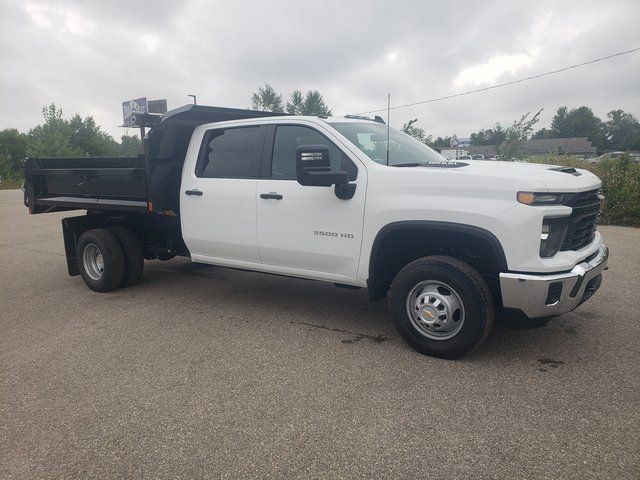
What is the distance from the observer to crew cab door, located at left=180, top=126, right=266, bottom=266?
14.9ft

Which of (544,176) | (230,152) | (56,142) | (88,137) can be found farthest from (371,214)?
(88,137)

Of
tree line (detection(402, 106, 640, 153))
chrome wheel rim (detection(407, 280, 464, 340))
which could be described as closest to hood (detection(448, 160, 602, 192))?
chrome wheel rim (detection(407, 280, 464, 340))

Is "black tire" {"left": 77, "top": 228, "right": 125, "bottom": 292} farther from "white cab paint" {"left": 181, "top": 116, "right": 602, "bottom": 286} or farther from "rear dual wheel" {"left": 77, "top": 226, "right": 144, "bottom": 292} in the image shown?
"white cab paint" {"left": 181, "top": 116, "right": 602, "bottom": 286}

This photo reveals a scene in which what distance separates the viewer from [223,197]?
4672 millimetres

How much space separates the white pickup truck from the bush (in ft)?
27.1

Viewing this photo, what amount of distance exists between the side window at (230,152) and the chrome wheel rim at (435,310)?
2.05m

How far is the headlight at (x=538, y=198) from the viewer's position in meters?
3.16

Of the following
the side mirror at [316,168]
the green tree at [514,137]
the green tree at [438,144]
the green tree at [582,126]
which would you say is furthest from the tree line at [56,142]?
the green tree at [582,126]

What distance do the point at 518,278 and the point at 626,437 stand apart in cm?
111

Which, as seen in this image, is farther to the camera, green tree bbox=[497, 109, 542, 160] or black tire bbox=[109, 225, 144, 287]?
green tree bbox=[497, 109, 542, 160]

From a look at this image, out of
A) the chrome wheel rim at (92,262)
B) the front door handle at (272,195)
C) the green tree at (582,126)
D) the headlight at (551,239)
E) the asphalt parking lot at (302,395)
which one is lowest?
the asphalt parking lot at (302,395)

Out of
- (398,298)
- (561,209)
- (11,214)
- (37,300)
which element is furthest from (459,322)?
(11,214)

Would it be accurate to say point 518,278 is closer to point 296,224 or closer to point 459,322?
point 459,322

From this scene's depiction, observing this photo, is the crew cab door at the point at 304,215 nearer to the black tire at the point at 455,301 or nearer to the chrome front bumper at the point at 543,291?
the black tire at the point at 455,301
